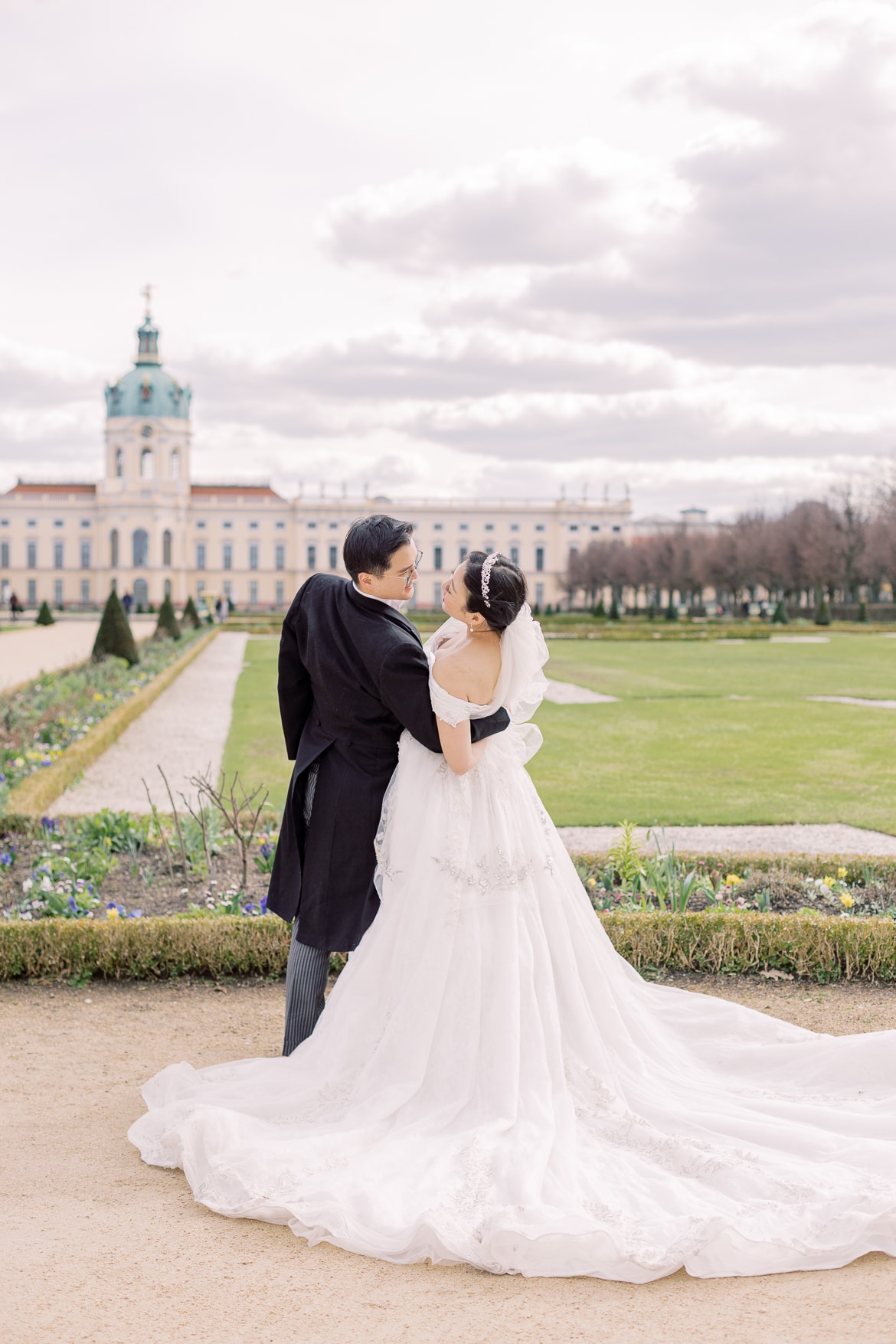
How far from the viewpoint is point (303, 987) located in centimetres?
242

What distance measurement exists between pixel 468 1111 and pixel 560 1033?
230 millimetres

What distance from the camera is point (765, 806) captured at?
579cm

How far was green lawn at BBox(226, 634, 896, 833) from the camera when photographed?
5.80 metres

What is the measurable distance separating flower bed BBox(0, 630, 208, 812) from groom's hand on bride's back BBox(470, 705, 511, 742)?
316 centimetres

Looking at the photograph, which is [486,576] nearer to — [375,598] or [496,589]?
[496,589]

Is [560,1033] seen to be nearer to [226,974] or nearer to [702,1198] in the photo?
[702,1198]

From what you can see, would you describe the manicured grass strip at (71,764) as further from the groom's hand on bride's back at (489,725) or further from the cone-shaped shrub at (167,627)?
the cone-shaped shrub at (167,627)

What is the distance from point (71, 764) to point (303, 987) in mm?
3990

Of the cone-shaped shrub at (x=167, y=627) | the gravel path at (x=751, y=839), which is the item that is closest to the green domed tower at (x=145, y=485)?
the cone-shaped shrub at (x=167, y=627)

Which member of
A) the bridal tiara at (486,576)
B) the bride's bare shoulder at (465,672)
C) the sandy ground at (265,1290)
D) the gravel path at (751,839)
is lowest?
the sandy ground at (265,1290)

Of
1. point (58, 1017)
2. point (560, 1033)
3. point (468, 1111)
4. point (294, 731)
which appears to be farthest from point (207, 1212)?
point (58, 1017)

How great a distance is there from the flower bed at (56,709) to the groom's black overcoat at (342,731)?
9.21 feet

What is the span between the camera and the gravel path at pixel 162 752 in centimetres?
580

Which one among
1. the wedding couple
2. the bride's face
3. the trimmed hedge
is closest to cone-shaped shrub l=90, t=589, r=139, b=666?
the trimmed hedge
